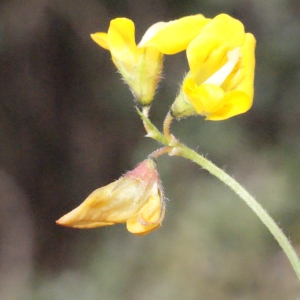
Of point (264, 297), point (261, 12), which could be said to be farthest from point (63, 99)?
point (264, 297)

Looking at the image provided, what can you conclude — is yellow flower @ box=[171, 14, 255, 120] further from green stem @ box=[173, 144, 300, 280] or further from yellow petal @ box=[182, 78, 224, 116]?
green stem @ box=[173, 144, 300, 280]

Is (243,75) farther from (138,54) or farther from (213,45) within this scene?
(138,54)

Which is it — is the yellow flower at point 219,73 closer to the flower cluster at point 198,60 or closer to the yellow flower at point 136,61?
the flower cluster at point 198,60

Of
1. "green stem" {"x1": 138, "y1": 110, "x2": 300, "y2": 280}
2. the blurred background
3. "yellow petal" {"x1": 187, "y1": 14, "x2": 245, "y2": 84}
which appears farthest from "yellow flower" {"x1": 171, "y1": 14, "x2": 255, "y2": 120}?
the blurred background

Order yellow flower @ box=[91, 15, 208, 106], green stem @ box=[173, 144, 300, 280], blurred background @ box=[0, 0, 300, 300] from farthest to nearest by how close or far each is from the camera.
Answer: blurred background @ box=[0, 0, 300, 300], yellow flower @ box=[91, 15, 208, 106], green stem @ box=[173, 144, 300, 280]

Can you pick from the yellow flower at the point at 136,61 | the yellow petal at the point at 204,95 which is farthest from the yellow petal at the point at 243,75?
the yellow flower at the point at 136,61

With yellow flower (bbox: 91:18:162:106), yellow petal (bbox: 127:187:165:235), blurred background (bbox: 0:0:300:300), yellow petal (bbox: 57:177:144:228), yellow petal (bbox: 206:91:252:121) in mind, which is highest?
yellow flower (bbox: 91:18:162:106)

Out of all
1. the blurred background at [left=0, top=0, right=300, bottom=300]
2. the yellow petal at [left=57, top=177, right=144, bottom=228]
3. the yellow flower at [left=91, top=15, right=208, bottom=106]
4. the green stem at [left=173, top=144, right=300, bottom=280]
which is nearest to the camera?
the green stem at [left=173, top=144, right=300, bottom=280]
